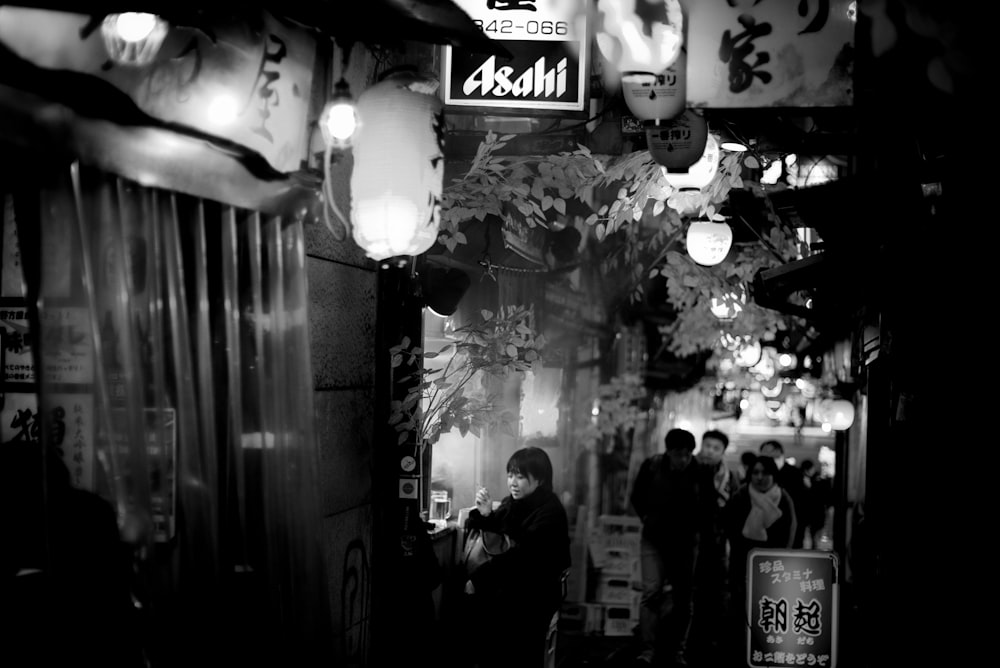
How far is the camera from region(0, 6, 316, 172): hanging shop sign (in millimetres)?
4426

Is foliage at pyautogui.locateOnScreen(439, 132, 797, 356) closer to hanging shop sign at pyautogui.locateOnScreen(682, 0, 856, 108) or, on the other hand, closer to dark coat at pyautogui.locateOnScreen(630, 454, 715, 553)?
hanging shop sign at pyautogui.locateOnScreen(682, 0, 856, 108)

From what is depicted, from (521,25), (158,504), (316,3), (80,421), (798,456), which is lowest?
(798,456)

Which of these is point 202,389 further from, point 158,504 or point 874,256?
point 874,256

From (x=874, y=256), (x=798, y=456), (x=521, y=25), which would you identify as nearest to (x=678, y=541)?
(x=874, y=256)

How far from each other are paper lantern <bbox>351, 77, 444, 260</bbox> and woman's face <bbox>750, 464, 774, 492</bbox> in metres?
9.25

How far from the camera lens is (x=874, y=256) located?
34.7 feet

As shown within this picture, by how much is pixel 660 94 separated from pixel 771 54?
102 cm

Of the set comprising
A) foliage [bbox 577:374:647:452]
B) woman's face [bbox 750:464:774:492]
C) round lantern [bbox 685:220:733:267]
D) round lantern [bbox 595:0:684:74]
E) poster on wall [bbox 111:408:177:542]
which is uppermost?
round lantern [bbox 595:0:684:74]

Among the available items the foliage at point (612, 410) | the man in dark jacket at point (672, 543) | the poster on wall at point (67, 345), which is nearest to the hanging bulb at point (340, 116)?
the poster on wall at point (67, 345)

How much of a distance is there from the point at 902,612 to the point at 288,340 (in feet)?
18.7

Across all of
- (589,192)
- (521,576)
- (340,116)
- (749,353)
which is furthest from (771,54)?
(749,353)

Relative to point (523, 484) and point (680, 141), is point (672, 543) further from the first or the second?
point (680, 141)

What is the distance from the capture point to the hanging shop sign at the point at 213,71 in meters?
4.43

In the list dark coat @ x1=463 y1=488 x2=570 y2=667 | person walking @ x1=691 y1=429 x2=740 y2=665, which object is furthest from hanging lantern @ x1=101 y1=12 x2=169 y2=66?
person walking @ x1=691 y1=429 x2=740 y2=665
